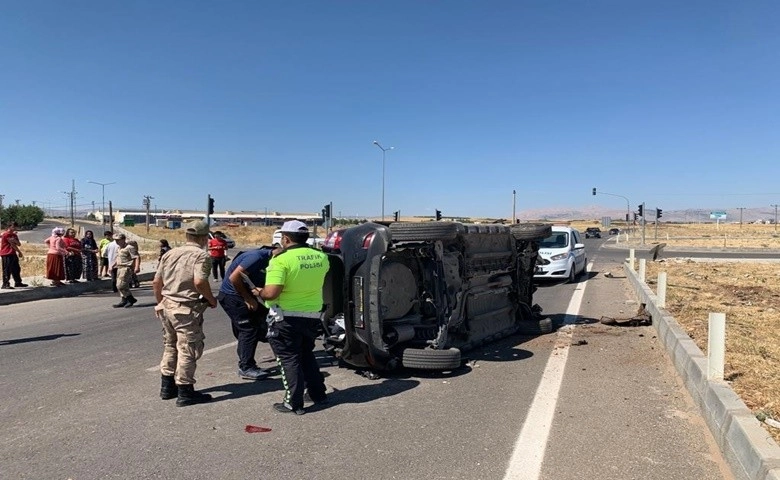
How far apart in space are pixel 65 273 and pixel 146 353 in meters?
9.90

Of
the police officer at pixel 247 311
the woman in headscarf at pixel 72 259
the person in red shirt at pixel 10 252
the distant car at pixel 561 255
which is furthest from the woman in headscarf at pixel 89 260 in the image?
the distant car at pixel 561 255

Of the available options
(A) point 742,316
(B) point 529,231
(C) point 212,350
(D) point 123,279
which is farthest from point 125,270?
(A) point 742,316

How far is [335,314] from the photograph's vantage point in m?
6.04

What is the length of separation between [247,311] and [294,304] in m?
1.46

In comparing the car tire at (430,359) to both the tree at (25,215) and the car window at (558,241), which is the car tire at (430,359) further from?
the tree at (25,215)

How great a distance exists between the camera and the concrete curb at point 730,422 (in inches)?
138

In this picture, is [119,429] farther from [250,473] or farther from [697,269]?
[697,269]

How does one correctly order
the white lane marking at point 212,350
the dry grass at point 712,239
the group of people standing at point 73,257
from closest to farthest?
the white lane marking at point 212,350, the group of people standing at point 73,257, the dry grass at point 712,239

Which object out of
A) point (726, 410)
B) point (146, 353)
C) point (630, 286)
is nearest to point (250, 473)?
point (726, 410)

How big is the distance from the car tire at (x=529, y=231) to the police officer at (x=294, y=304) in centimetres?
434

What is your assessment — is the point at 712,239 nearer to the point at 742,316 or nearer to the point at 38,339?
the point at 742,316

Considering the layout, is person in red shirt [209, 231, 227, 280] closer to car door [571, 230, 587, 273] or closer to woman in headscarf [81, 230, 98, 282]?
woman in headscarf [81, 230, 98, 282]

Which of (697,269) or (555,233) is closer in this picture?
(555,233)

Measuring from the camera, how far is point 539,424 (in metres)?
4.79
